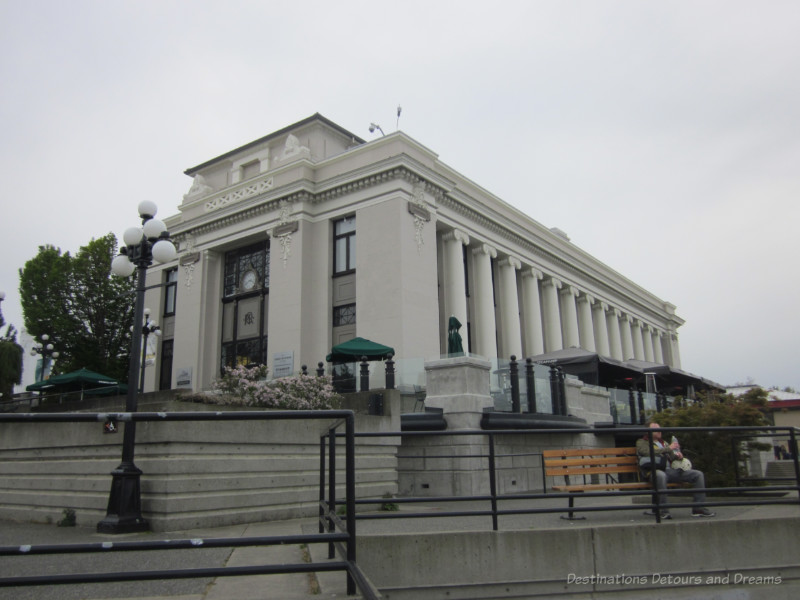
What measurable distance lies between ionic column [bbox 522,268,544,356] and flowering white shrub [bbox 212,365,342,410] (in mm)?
25653

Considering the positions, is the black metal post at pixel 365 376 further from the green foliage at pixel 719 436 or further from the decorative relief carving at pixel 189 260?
the decorative relief carving at pixel 189 260

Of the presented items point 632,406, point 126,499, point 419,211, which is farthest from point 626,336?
point 126,499

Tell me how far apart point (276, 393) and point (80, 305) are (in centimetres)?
3192

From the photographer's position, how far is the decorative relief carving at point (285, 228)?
30656 mm

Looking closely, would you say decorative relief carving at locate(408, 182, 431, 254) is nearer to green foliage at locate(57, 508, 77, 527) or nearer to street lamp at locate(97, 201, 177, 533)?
street lamp at locate(97, 201, 177, 533)

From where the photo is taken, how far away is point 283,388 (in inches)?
555

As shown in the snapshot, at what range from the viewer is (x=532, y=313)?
3941 centimetres

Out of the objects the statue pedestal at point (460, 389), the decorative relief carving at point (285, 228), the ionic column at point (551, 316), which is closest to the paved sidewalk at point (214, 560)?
the statue pedestal at point (460, 389)

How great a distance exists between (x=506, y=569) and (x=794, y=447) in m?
4.53

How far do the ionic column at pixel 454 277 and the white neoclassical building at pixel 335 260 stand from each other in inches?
2.4

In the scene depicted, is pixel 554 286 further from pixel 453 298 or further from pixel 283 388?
pixel 283 388

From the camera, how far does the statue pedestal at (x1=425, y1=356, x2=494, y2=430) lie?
53.0ft

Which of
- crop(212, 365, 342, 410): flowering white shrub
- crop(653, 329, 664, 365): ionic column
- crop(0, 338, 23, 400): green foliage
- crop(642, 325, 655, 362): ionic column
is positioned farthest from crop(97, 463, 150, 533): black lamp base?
crop(653, 329, 664, 365): ionic column

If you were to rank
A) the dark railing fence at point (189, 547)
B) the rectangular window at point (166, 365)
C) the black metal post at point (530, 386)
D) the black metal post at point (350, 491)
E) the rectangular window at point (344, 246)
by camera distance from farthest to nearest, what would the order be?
the rectangular window at point (166, 365), the rectangular window at point (344, 246), the black metal post at point (530, 386), the black metal post at point (350, 491), the dark railing fence at point (189, 547)
